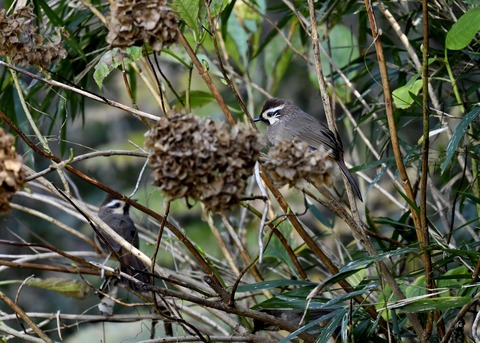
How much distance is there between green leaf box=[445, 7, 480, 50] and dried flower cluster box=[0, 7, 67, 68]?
1.25 meters

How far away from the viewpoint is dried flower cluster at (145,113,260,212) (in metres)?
1.59

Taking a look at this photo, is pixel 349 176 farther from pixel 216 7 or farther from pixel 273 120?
pixel 216 7

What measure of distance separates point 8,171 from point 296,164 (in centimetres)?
60

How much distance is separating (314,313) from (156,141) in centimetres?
165

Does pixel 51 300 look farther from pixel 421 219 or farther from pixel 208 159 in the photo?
pixel 208 159

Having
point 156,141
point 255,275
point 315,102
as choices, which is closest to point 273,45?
point 255,275

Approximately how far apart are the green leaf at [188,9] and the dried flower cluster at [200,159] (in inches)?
36.3

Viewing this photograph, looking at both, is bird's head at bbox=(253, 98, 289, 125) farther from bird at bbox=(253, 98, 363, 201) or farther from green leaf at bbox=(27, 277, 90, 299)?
green leaf at bbox=(27, 277, 90, 299)

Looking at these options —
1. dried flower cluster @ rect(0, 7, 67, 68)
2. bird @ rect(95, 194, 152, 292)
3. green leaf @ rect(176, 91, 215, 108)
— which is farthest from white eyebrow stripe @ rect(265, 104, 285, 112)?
dried flower cluster @ rect(0, 7, 67, 68)

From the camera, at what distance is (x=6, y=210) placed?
1596 millimetres

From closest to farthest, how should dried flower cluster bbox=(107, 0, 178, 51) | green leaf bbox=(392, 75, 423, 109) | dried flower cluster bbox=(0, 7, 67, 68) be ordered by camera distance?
dried flower cluster bbox=(107, 0, 178, 51), dried flower cluster bbox=(0, 7, 67, 68), green leaf bbox=(392, 75, 423, 109)

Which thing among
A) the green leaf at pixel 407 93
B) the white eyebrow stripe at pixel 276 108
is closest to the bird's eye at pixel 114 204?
the white eyebrow stripe at pixel 276 108

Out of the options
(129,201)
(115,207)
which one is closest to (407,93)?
(129,201)

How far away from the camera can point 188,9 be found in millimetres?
2482
